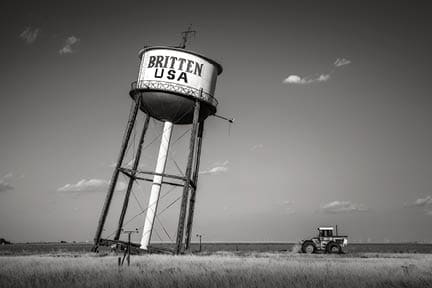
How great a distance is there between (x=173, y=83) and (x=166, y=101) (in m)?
1.12

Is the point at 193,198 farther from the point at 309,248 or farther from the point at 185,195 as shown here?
the point at 309,248

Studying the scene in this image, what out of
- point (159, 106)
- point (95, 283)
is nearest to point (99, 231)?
point (159, 106)

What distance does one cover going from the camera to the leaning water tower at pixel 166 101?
2283cm

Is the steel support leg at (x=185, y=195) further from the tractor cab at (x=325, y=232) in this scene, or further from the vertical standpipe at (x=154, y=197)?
the tractor cab at (x=325, y=232)

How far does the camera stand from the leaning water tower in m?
22.8

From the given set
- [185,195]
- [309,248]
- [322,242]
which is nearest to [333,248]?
[322,242]

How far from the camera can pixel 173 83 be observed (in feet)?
76.0

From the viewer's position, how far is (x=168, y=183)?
23.9 m

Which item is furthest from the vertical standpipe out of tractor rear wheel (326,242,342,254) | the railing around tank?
tractor rear wheel (326,242,342,254)

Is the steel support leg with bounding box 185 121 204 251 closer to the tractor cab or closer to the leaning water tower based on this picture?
the leaning water tower

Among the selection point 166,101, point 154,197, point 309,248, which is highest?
point 166,101

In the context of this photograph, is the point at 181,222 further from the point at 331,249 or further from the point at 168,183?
the point at 331,249

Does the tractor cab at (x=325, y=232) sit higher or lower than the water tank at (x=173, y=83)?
lower

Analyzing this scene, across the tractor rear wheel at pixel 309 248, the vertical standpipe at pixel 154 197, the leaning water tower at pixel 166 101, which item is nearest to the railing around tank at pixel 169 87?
the leaning water tower at pixel 166 101
